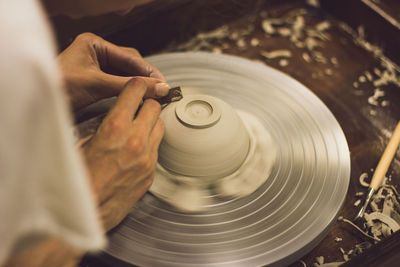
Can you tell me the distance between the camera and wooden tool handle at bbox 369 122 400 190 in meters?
0.81

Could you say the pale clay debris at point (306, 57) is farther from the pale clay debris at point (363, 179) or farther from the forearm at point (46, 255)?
the forearm at point (46, 255)

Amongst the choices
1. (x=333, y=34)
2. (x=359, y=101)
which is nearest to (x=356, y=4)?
(x=333, y=34)

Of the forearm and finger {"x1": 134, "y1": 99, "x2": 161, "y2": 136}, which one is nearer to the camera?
the forearm

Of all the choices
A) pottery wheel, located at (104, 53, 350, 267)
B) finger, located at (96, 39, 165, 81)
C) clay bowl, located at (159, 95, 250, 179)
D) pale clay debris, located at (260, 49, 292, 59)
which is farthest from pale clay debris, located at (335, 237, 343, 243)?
pale clay debris, located at (260, 49, 292, 59)

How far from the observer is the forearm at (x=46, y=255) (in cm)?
47

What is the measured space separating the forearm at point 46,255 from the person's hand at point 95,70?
361 mm

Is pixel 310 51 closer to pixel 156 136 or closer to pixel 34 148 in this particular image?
pixel 156 136

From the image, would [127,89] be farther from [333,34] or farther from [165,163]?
[333,34]

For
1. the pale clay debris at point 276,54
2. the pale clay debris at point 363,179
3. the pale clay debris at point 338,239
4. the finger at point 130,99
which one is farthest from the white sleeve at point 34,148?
the pale clay debris at point 276,54

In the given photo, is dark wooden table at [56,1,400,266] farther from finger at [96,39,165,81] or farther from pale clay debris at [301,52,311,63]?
finger at [96,39,165,81]

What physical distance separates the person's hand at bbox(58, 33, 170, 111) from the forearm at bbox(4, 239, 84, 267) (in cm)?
36

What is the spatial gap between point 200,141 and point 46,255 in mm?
388

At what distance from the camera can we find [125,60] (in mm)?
850

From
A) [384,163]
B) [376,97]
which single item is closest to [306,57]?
[376,97]
